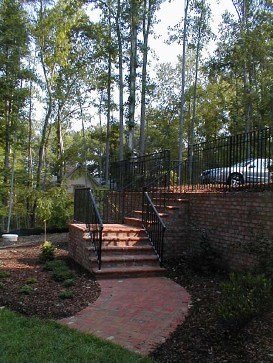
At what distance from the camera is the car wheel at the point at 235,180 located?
8.04 meters

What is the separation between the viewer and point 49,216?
14422 millimetres

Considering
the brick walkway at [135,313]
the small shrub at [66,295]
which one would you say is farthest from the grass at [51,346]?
the small shrub at [66,295]

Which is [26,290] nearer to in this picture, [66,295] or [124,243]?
[66,295]

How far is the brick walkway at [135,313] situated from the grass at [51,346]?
253 mm

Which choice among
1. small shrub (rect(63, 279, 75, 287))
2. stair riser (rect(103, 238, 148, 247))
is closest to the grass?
small shrub (rect(63, 279, 75, 287))

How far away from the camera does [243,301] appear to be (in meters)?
3.85

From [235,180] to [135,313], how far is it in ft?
13.9

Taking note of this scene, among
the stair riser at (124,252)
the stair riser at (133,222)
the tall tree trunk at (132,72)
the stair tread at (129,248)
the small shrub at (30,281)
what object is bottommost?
the small shrub at (30,281)

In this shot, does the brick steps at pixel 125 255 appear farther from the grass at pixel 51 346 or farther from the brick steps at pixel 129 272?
the grass at pixel 51 346

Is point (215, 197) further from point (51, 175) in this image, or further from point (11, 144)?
point (51, 175)

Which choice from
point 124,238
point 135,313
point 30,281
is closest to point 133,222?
point 124,238

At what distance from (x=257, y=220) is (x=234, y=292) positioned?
2820 millimetres

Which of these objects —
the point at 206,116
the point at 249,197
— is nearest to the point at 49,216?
the point at 249,197

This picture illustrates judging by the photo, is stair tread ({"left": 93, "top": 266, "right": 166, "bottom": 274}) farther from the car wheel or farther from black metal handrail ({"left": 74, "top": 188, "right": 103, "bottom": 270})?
the car wheel
